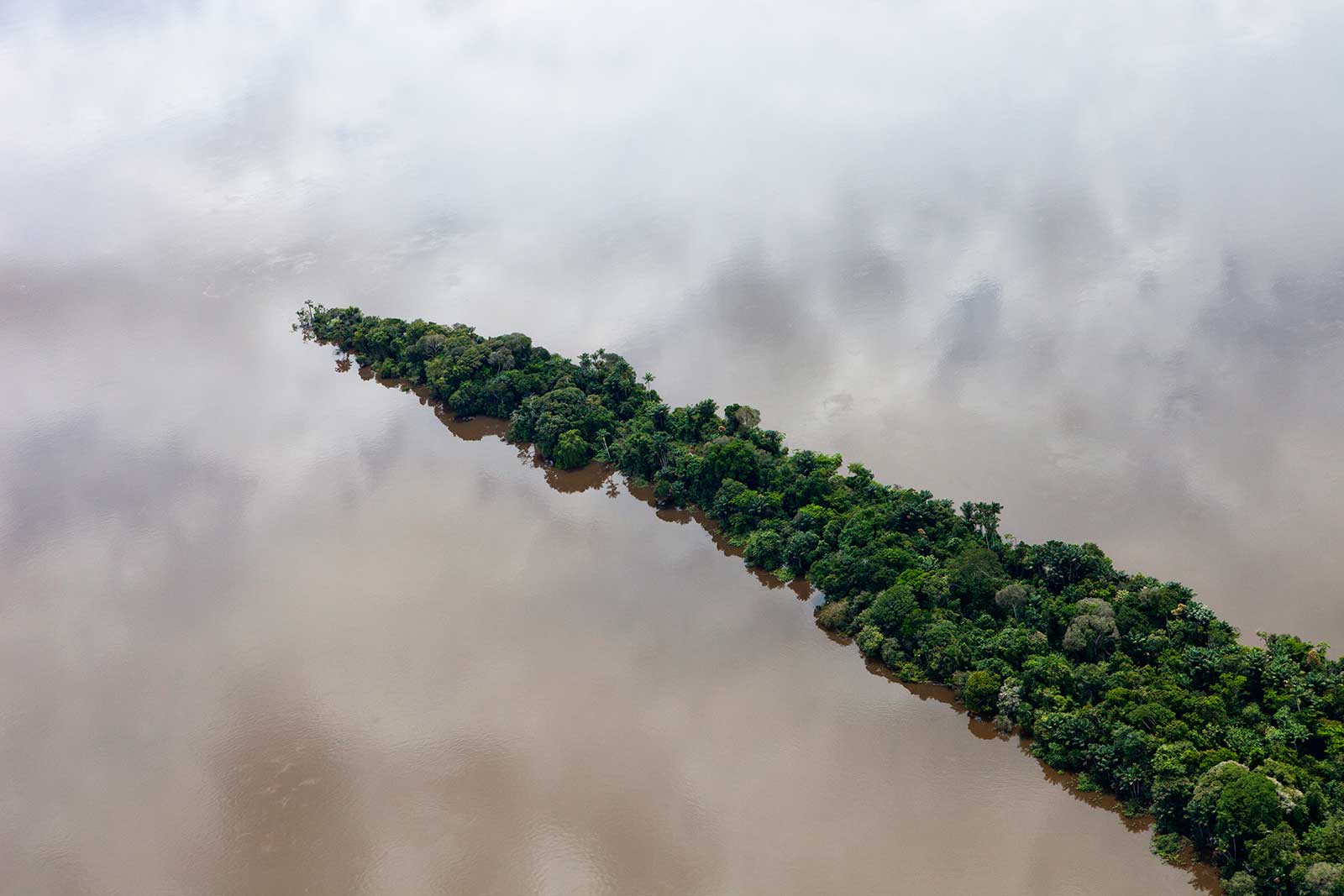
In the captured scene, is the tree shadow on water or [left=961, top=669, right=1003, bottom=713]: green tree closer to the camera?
the tree shadow on water

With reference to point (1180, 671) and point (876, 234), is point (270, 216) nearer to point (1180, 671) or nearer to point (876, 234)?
point (876, 234)

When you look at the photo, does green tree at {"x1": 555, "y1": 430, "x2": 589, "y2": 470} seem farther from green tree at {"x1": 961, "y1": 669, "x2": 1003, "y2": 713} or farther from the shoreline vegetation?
green tree at {"x1": 961, "y1": 669, "x2": 1003, "y2": 713}

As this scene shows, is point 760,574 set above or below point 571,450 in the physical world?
below

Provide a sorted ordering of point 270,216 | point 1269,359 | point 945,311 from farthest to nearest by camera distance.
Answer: point 270,216
point 945,311
point 1269,359

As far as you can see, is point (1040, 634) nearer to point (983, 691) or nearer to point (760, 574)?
point (983, 691)

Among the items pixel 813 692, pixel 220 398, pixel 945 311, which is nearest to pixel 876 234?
pixel 945 311

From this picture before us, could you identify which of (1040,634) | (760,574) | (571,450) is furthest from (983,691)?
(571,450)

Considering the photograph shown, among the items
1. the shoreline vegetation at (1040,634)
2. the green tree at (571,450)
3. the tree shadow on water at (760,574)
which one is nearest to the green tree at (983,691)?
the shoreline vegetation at (1040,634)

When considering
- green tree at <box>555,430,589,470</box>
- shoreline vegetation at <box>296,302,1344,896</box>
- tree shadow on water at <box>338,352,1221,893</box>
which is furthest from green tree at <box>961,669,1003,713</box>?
green tree at <box>555,430,589,470</box>
